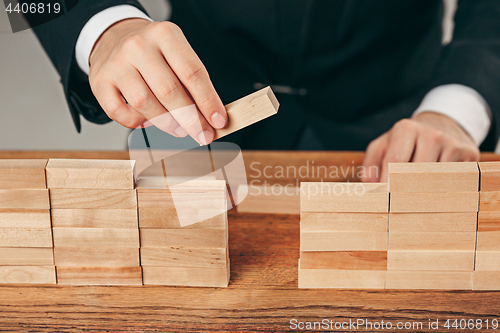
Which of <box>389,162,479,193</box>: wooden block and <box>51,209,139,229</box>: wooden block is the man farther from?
<box>389,162,479,193</box>: wooden block

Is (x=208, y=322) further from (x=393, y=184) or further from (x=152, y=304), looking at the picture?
(x=393, y=184)

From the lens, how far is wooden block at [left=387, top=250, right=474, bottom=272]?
0.56 m

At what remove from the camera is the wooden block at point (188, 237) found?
57 cm

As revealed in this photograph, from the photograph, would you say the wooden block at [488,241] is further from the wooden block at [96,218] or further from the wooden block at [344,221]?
the wooden block at [96,218]

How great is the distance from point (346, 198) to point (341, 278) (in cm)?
13

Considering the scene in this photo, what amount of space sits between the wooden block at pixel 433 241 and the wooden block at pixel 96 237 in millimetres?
405

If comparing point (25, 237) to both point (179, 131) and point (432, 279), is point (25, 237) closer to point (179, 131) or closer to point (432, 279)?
point (179, 131)

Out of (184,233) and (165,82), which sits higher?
(165,82)

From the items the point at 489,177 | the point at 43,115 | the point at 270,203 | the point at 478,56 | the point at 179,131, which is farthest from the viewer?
the point at 43,115

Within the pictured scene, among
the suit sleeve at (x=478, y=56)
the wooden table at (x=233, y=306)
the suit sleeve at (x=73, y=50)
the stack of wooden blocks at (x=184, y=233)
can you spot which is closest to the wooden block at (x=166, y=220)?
the stack of wooden blocks at (x=184, y=233)

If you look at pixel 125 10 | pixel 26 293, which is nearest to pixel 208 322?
pixel 26 293

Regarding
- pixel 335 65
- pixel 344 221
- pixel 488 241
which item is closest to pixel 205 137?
pixel 344 221

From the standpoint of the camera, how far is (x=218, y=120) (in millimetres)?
567

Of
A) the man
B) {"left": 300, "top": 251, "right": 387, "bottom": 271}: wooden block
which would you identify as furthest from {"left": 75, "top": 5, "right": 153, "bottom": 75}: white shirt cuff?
{"left": 300, "top": 251, "right": 387, "bottom": 271}: wooden block
